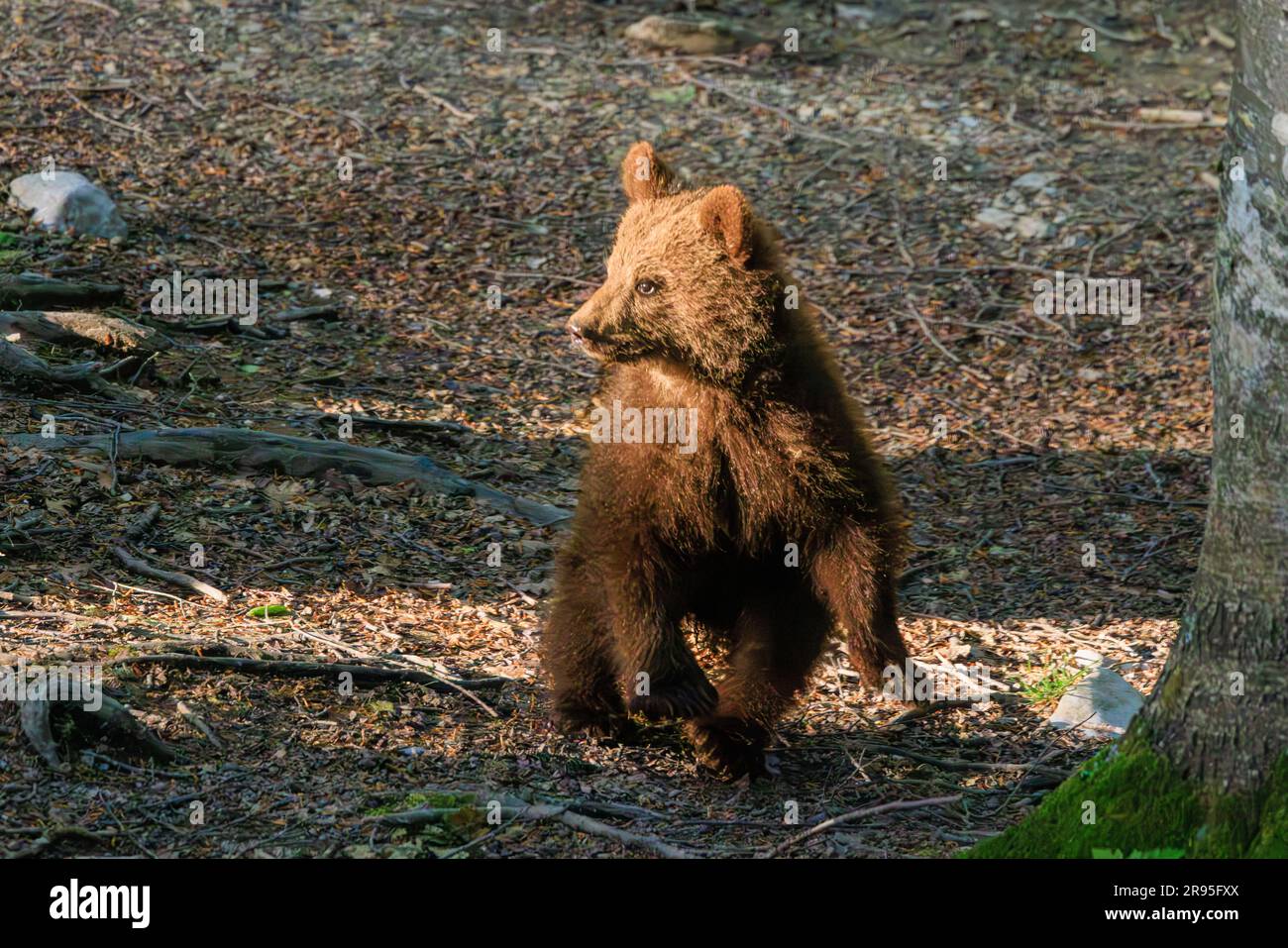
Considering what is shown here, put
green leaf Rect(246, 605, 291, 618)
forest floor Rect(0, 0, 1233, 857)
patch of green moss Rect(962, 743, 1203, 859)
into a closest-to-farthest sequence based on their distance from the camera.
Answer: patch of green moss Rect(962, 743, 1203, 859), forest floor Rect(0, 0, 1233, 857), green leaf Rect(246, 605, 291, 618)

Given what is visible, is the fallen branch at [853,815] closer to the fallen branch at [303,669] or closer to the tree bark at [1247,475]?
the tree bark at [1247,475]

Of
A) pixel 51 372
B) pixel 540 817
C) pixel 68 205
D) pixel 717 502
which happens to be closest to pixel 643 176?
pixel 717 502

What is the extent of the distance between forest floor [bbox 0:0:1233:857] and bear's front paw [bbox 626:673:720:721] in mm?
238

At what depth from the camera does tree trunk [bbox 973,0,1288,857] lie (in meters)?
3.63

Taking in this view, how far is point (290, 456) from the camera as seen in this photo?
679cm

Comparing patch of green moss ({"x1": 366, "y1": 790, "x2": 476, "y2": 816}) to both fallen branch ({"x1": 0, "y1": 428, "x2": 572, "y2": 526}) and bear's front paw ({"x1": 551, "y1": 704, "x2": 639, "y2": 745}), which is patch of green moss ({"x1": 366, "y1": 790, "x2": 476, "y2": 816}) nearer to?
bear's front paw ({"x1": 551, "y1": 704, "x2": 639, "y2": 745})

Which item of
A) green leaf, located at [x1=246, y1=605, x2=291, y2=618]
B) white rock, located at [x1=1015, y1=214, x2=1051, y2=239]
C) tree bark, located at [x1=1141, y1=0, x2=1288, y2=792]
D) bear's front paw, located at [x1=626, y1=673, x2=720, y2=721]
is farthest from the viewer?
white rock, located at [x1=1015, y1=214, x2=1051, y2=239]

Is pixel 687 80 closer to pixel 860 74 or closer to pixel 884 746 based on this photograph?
pixel 860 74

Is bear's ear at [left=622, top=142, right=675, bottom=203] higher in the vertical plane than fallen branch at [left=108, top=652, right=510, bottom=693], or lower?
higher

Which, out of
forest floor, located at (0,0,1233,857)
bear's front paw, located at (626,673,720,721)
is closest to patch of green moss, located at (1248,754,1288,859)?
forest floor, located at (0,0,1233,857)

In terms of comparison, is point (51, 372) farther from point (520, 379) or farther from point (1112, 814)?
point (1112, 814)

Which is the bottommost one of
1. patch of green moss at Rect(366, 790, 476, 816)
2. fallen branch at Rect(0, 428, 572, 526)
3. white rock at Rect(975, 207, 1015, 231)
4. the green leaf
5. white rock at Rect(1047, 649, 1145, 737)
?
patch of green moss at Rect(366, 790, 476, 816)

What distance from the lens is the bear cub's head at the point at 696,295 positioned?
4977mm
